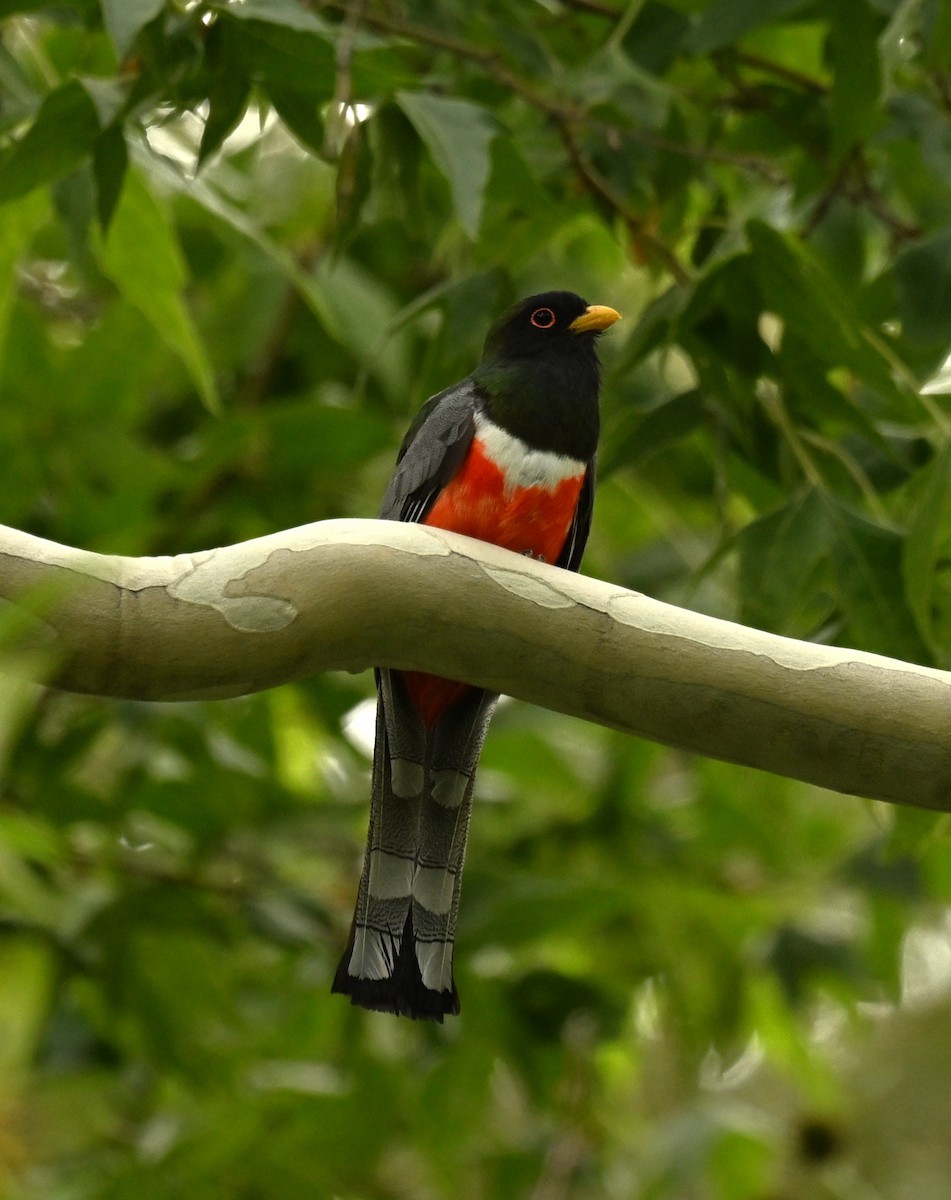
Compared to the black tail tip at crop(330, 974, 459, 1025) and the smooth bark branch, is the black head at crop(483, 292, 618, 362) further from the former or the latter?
the black tail tip at crop(330, 974, 459, 1025)

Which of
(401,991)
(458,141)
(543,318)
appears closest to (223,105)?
(458,141)

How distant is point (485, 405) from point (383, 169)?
1.86 feet

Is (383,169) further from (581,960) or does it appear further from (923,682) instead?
(581,960)

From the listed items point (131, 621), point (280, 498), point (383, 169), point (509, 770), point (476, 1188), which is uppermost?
point (383, 169)

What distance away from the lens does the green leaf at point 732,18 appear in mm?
3363

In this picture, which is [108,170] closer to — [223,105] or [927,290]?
[223,105]

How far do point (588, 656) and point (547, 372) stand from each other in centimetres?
135

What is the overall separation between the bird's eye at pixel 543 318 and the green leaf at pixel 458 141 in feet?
2.97

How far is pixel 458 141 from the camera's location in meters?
2.94

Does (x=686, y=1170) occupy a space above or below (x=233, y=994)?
below

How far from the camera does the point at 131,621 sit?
219cm

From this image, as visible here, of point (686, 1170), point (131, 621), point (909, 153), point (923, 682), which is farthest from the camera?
point (686, 1170)

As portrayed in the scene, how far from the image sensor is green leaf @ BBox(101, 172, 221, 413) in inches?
147

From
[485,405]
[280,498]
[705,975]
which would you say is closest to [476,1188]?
[705,975]
